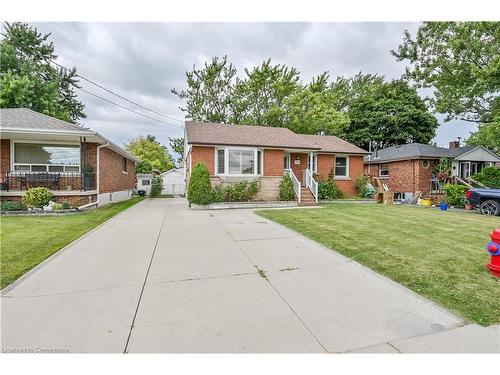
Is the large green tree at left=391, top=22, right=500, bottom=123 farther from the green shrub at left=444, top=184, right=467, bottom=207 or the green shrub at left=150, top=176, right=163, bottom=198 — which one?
the green shrub at left=150, top=176, right=163, bottom=198

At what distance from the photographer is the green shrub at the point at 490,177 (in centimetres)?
1557

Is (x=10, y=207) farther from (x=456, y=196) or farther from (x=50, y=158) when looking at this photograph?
(x=456, y=196)

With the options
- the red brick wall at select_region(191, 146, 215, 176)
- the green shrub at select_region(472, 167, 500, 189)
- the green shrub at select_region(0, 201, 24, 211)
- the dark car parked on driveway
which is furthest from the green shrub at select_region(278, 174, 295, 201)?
the green shrub at select_region(472, 167, 500, 189)

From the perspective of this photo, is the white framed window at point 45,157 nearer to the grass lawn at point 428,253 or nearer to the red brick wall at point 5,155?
the red brick wall at point 5,155

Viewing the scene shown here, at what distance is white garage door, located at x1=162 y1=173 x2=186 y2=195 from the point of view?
28.8 meters

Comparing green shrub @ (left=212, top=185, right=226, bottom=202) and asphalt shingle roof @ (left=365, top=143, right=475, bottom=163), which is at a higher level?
asphalt shingle roof @ (left=365, top=143, right=475, bottom=163)

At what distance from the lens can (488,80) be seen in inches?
544

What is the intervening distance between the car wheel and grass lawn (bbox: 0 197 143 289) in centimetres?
1641

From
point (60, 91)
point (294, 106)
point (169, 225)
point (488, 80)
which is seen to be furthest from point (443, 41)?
point (60, 91)

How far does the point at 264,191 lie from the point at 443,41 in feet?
50.4

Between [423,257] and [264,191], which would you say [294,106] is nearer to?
[264,191]

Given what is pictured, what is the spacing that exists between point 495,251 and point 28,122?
15.9 metres

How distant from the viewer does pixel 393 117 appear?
2762 centimetres

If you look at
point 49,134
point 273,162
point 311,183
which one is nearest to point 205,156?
point 273,162
